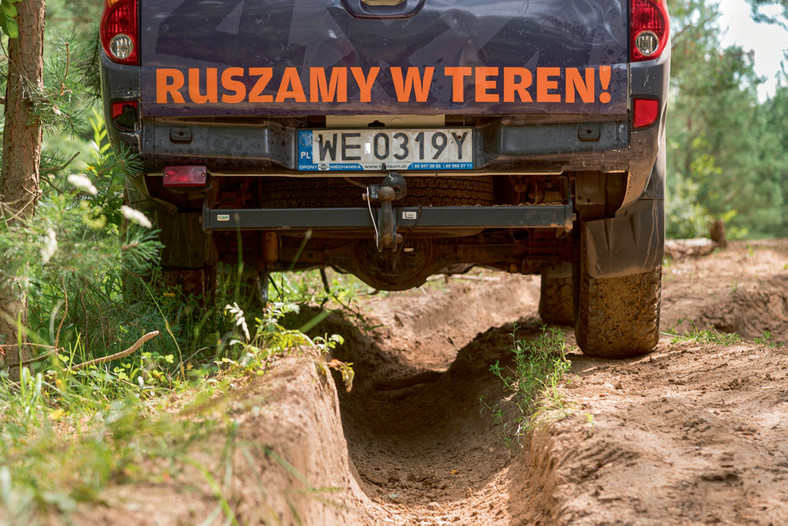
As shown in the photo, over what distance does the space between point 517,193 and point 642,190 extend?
23.0 inches

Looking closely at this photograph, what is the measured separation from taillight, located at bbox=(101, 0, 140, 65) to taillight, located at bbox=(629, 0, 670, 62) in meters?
2.03

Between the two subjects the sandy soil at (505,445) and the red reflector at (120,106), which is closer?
the sandy soil at (505,445)

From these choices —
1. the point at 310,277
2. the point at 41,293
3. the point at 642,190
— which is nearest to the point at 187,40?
the point at 41,293

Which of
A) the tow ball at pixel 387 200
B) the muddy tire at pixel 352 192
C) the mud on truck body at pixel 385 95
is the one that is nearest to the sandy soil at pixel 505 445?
the tow ball at pixel 387 200

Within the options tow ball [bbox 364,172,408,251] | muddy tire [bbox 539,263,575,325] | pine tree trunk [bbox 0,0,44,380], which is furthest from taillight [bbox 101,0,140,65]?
muddy tire [bbox 539,263,575,325]

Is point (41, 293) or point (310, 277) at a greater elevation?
point (41, 293)

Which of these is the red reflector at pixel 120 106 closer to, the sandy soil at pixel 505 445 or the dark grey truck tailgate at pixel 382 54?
the dark grey truck tailgate at pixel 382 54

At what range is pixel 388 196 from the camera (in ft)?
11.1

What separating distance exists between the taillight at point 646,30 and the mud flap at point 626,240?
82cm

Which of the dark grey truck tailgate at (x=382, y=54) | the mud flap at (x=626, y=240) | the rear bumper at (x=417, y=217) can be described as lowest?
the mud flap at (x=626, y=240)

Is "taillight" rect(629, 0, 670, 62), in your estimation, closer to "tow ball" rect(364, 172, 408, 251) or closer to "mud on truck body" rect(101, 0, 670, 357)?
"mud on truck body" rect(101, 0, 670, 357)

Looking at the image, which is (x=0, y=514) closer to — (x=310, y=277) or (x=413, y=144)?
(x=413, y=144)

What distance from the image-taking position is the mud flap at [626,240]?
393 centimetres

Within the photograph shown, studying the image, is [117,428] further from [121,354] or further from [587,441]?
[587,441]
